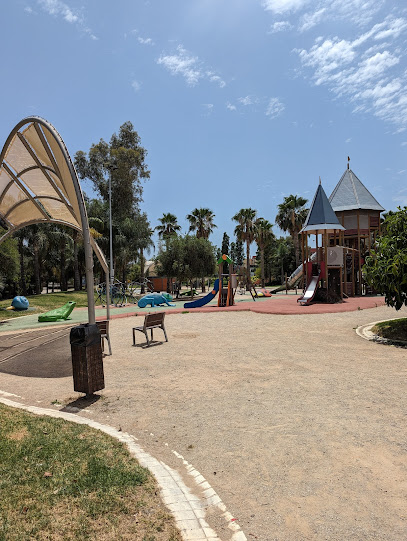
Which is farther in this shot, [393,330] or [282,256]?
[282,256]

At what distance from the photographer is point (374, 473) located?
345cm

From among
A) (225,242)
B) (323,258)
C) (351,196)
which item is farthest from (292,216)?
(225,242)

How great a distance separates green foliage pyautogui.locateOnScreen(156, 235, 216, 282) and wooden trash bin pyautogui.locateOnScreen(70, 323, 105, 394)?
108ft

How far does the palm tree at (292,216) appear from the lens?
167 ft

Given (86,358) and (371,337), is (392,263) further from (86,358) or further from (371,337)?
(86,358)

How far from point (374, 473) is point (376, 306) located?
18.7m

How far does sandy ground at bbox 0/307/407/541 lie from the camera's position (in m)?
2.92

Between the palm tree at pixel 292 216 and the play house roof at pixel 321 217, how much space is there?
24777 mm

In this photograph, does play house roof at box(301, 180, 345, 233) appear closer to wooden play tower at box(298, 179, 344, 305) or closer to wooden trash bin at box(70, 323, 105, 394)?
wooden play tower at box(298, 179, 344, 305)

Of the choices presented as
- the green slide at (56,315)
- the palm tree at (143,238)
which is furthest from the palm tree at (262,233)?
the green slide at (56,315)

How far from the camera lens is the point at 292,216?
50719 millimetres

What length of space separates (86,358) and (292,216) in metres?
48.0

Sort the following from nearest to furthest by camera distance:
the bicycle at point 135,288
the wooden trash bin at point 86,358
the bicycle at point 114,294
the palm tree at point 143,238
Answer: the wooden trash bin at point 86,358
the bicycle at point 114,294
the bicycle at point 135,288
the palm tree at point 143,238

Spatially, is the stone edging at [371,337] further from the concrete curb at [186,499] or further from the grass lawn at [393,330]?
the concrete curb at [186,499]
